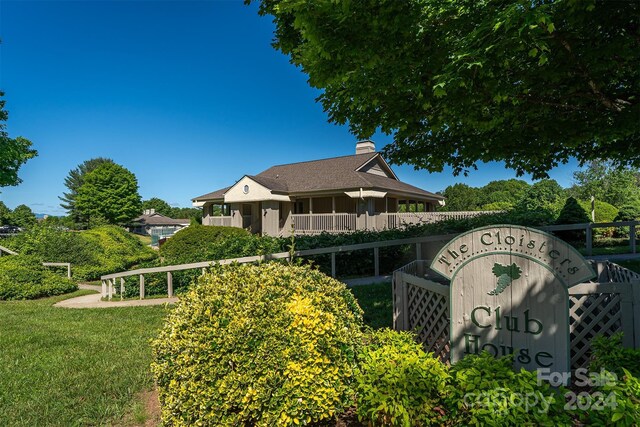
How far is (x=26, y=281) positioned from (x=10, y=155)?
13.3 m

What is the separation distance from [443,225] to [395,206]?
14.5 meters

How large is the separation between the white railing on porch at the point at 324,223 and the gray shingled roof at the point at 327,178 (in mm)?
1653

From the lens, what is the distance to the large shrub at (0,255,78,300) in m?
11.1

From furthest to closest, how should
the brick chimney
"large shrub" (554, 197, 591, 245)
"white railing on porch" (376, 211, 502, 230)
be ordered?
1. the brick chimney
2. "white railing on porch" (376, 211, 502, 230)
3. "large shrub" (554, 197, 591, 245)

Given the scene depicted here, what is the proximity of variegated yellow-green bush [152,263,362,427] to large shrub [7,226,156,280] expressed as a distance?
16.3 m

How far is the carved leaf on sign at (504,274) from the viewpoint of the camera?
133 inches

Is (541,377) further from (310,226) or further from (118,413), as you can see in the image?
(310,226)

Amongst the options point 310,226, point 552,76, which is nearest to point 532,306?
point 552,76

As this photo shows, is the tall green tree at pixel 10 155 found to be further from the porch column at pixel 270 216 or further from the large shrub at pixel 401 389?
the large shrub at pixel 401 389

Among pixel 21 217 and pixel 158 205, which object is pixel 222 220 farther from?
pixel 158 205

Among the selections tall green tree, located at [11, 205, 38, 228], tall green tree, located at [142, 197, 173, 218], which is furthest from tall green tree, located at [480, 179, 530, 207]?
tall green tree, located at [142, 197, 173, 218]

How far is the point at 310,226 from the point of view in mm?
21656
